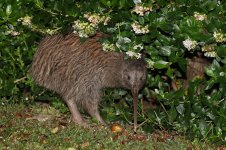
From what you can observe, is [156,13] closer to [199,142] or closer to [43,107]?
[199,142]

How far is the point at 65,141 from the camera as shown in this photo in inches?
226

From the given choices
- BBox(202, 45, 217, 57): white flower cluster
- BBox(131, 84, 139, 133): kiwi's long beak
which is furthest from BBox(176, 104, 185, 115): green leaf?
BBox(202, 45, 217, 57): white flower cluster

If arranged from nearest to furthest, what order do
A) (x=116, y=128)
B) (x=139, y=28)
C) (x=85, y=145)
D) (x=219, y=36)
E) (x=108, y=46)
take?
(x=219, y=36) → (x=139, y=28) → (x=85, y=145) → (x=108, y=46) → (x=116, y=128)

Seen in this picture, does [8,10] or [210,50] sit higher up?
[8,10]

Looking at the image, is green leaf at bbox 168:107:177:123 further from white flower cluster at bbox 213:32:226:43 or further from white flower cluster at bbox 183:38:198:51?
white flower cluster at bbox 213:32:226:43

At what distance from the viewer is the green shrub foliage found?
5.20m

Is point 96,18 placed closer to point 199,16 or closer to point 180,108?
point 199,16

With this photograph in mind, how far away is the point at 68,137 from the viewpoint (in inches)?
231

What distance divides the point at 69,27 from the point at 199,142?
1.79m

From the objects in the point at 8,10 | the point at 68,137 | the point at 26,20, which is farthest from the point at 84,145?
the point at 8,10

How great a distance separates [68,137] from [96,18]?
1273 millimetres

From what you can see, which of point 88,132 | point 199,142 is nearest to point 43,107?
point 88,132

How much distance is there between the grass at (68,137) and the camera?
18.4 feet

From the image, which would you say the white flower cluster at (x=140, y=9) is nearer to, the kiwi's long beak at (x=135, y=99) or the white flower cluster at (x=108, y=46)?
the white flower cluster at (x=108, y=46)
